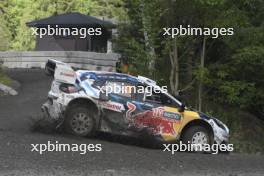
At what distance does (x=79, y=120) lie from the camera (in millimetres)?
14633

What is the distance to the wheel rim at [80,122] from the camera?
14586 millimetres

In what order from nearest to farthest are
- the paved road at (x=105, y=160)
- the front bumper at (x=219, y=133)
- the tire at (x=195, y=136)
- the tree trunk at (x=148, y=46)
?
1. the paved road at (x=105, y=160)
2. the tire at (x=195, y=136)
3. the front bumper at (x=219, y=133)
4. the tree trunk at (x=148, y=46)

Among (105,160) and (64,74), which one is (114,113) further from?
(105,160)

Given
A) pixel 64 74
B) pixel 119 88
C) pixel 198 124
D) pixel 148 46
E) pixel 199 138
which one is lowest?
pixel 199 138

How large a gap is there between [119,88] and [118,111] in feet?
2.00

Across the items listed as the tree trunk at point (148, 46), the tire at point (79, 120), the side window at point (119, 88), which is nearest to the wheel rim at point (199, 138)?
the side window at point (119, 88)

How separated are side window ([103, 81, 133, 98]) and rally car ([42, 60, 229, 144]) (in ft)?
0.08

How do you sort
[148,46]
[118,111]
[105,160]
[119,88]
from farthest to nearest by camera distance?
[148,46] < [119,88] < [118,111] < [105,160]

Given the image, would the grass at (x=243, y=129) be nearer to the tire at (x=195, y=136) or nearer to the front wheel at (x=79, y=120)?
the tire at (x=195, y=136)

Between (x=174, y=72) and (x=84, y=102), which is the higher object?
(x=174, y=72)

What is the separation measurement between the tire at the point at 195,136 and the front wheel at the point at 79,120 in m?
2.32

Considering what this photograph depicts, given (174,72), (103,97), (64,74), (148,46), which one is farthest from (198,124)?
(148,46)

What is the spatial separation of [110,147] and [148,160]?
66.2 inches

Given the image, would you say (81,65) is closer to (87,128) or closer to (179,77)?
(179,77)
